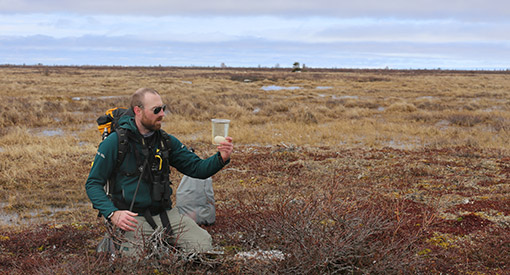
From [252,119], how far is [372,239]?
35.9ft

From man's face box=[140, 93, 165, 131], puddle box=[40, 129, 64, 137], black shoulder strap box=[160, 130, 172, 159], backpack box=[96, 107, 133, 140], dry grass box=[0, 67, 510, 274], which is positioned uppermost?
man's face box=[140, 93, 165, 131]

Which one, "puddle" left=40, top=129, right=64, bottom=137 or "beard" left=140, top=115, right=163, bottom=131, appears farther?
"puddle" left=40, top=129, right=64, bottom=137

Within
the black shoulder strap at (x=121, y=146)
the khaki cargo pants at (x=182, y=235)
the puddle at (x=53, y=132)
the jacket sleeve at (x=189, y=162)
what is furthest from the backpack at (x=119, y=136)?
the puddle at (x=53, y=132)

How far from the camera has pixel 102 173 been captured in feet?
10.1

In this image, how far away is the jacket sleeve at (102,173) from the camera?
9.82 ft

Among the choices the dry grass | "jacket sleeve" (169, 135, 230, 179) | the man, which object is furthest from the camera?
"jacket sleeve" (169, 135, 230, 179)

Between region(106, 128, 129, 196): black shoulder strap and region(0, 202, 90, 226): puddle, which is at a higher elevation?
region(106, 128, 129, 196): black shoulder strap

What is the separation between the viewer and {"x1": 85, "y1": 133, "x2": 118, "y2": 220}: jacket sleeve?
299 centimetres

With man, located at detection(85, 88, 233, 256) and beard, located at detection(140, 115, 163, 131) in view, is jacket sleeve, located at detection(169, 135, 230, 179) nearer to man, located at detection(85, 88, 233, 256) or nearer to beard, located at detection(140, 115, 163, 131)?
man, located at detection(85, 88, 233, 256)

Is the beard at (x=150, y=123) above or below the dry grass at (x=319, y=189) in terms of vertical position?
above

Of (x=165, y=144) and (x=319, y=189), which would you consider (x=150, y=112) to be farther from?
(x=319, y=189)

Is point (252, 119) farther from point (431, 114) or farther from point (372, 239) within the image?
point (372, 239)

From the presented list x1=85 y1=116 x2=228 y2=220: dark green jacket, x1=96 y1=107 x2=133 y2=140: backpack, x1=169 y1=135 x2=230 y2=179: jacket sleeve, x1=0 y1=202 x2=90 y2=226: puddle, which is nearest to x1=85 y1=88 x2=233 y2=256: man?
x1=85 y1=116 x2=228 y2=220: dark green jacket

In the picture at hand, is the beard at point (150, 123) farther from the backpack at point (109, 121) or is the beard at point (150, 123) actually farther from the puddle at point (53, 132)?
the puddle at point (53, 132)
